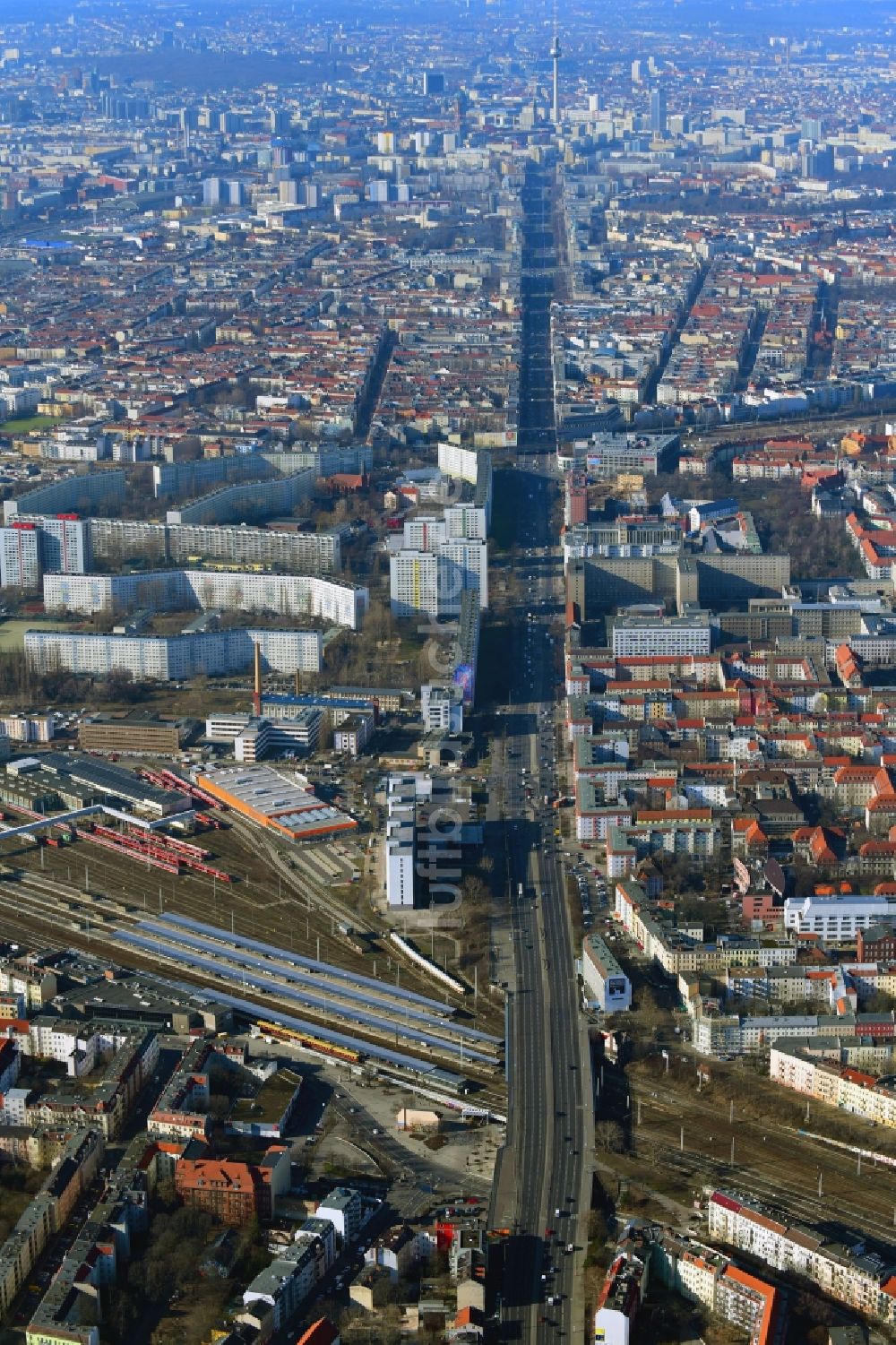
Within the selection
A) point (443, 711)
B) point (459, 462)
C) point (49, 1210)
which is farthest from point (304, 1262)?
point (459, 462)

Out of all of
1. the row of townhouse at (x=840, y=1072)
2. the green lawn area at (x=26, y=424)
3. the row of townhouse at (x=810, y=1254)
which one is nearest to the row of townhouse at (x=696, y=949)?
the row of townhouse at (x=840, y=1072)

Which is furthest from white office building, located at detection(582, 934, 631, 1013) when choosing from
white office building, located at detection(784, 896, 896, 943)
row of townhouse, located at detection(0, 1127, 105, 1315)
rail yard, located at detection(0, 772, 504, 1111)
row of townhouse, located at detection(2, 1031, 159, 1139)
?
row of townhouse, located at detection(0, 1127, 105, 1315)

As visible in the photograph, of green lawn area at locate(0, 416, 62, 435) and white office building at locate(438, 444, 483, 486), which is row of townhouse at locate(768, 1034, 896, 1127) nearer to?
white office building at locate(438, 444, 483, 486)

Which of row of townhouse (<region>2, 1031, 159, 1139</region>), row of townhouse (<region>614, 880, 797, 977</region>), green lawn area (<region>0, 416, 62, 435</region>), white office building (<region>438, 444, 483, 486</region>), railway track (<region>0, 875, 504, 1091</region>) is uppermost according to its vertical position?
white office building (<region>438, 444, 483, 486</region>)

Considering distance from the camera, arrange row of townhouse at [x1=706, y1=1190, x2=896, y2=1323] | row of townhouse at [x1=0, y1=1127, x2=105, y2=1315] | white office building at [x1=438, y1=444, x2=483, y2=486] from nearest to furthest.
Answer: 1. row of townhouse at [x1=706, y1=1190, x2=896, y2=1323]
2. row of townhouse at [x1=0, y1=1127, x2=105, y2=1315]
3. white office building at [x1=438, y1=444, x2=483, y2=486]

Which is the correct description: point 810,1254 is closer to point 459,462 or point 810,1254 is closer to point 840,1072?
point 840,1072

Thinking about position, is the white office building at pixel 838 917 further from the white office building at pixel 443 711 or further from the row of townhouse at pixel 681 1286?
the white office building at pixel 443 711
